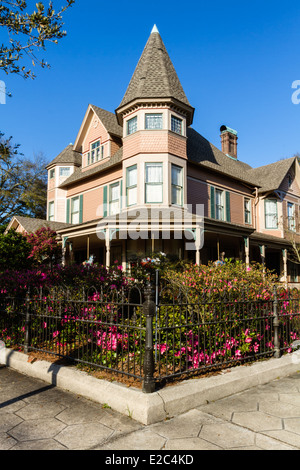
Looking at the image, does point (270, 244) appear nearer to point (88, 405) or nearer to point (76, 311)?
point (76, 311)

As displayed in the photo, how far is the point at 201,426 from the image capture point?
11.4 feet

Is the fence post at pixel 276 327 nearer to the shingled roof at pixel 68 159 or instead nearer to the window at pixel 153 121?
the window at pixel 153 121

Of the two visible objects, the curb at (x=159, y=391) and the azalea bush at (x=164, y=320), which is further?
the azalea bush at (x=164, y=320)

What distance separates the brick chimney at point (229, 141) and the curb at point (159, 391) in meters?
21.9

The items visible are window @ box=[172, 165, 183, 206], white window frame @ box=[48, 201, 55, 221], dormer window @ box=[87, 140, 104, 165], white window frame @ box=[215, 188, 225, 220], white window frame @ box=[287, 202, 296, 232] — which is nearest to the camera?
A: window @ box=[172, 165, 183, 206]

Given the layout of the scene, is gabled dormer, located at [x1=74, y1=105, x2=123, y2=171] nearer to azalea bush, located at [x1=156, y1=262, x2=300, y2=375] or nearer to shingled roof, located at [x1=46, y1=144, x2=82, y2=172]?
shingled roof, located at [x1=46, y1=144, x2=82, y2=172]

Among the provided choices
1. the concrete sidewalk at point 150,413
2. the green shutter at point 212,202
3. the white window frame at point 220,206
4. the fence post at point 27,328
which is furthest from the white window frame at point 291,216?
the fence post at point 27,328

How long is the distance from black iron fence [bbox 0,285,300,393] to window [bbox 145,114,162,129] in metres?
10.9

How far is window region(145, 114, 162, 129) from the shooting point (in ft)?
51.2

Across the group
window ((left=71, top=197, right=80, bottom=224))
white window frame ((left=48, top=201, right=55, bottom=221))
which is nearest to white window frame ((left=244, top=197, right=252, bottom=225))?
window ((left=71, top=197, right=80, bottom=224))

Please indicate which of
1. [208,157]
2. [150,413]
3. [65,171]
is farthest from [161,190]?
[150,413]

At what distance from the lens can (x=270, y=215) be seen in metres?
21.4

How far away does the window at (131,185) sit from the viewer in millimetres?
15594

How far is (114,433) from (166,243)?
42.7 feet
